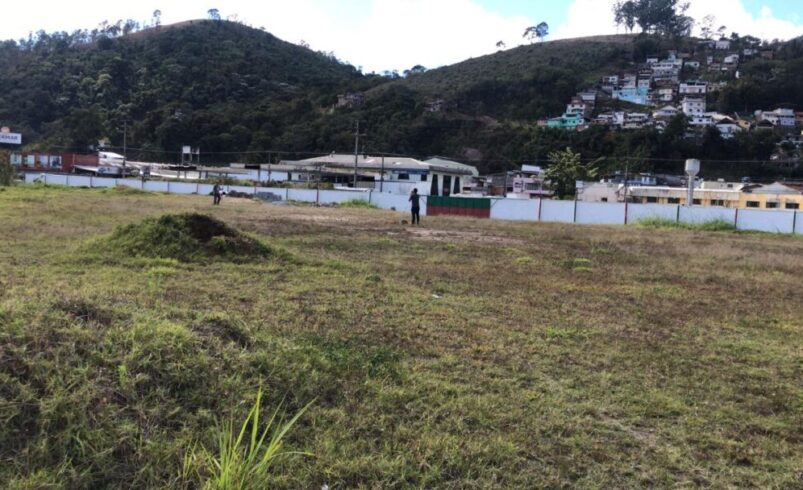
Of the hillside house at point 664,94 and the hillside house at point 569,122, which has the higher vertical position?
the hillside house at point 664,94

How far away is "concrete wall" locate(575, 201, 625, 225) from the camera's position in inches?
1220

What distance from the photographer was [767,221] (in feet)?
89.7

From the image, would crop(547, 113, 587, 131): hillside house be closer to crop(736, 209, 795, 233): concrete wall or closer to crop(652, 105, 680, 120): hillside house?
crop(652, 105, 680, 120): hillside house

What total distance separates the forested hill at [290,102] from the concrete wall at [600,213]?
155ft

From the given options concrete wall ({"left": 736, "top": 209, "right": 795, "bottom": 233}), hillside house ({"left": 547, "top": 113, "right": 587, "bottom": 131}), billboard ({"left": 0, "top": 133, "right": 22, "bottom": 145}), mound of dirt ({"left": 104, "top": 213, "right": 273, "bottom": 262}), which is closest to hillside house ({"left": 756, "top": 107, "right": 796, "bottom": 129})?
hillside house ({"left": 547, "top": 113, "right": 587, "bottom": 131})

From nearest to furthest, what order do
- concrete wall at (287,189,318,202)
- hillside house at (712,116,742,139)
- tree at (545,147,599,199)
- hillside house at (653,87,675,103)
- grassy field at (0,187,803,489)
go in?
grassy field at (0,187,803,489)
concrete wall at (287,189,318,202)
tree at (545,147,599,199)
hillside house at (712,116,742,139)
hillside house at (653,87,675,103)

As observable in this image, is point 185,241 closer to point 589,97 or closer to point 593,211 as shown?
point 593,211

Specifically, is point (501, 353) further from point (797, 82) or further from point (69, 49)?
point (69, 49)

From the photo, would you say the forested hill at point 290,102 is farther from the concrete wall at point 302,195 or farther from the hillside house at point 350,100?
the concrete wall at point 302,195

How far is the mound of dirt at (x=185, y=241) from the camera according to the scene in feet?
29.0

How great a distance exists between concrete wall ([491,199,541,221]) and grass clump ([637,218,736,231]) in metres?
6.45

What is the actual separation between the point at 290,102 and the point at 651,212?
2998 inches

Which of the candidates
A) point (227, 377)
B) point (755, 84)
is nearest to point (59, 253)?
point (227, 377)

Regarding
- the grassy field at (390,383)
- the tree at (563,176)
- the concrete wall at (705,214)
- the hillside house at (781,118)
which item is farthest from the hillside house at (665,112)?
the grassy field at (390,383)
